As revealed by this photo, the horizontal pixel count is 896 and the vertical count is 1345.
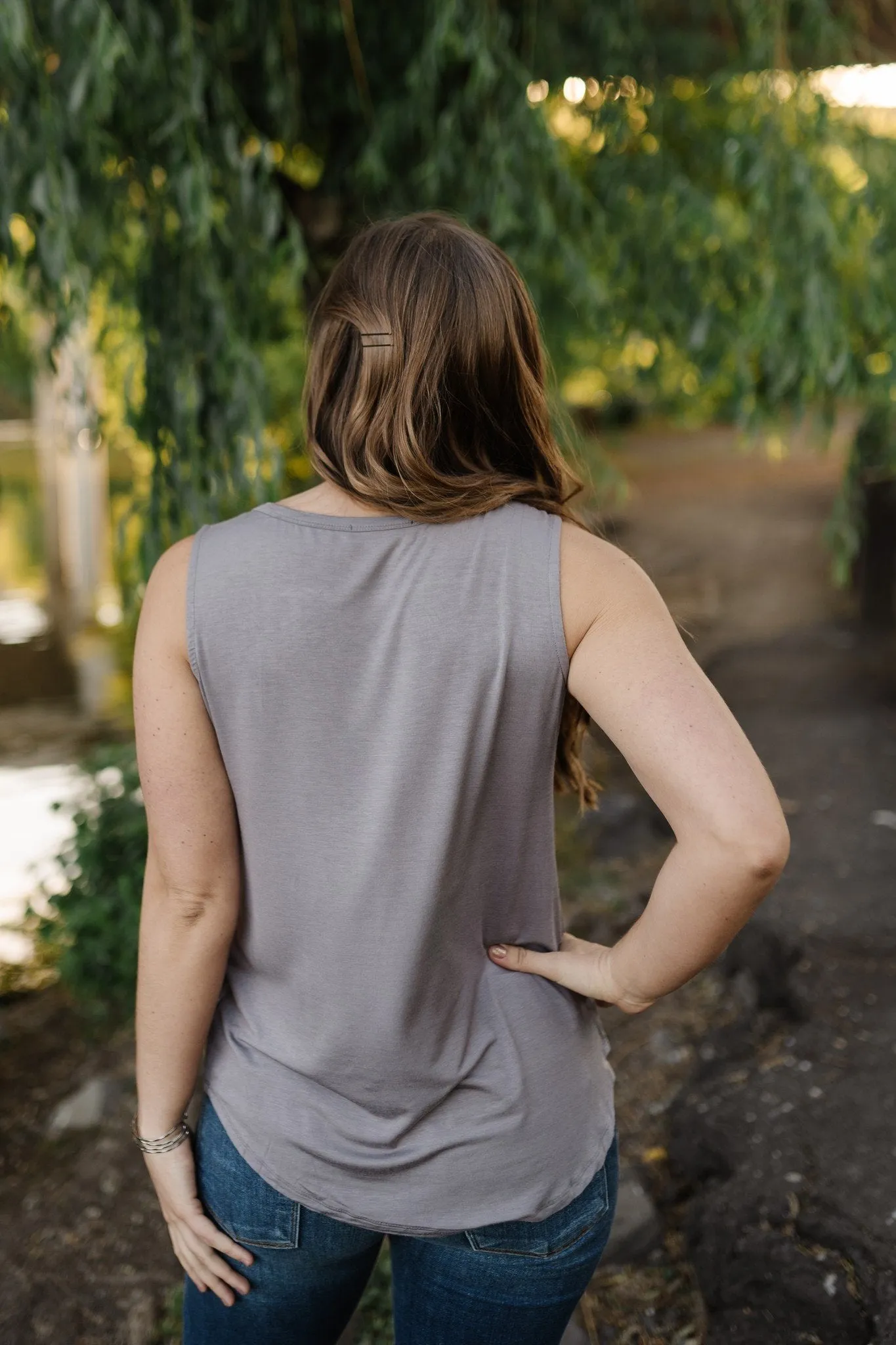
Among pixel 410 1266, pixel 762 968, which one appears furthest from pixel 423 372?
pixel 762 968

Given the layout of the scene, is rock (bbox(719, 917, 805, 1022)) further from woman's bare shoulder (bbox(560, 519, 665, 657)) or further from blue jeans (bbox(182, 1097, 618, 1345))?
woman's bare shoulder (bbox(560, 519, 665, 657))

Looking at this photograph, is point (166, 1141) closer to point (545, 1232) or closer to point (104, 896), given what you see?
point (545, 1232)

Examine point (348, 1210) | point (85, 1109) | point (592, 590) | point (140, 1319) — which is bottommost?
point (85, 1109)

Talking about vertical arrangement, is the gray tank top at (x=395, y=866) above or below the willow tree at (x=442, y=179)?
below

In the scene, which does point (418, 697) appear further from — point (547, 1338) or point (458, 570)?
point (547, 1338)

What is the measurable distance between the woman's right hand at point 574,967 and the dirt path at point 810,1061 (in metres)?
1.22

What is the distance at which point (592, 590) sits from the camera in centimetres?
104

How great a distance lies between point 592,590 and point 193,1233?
779mm

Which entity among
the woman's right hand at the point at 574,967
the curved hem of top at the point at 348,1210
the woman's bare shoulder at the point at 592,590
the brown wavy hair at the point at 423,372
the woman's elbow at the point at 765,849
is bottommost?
the curved hem of top at the point at 348,1210

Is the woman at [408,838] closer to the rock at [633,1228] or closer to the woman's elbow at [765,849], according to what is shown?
the woman's elbow at [765,849]

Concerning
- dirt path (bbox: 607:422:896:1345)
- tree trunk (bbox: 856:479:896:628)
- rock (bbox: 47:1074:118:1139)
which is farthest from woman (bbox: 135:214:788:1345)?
tree trunk (bbox: 856:479:896:628)

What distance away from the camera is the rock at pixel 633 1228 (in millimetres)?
2523

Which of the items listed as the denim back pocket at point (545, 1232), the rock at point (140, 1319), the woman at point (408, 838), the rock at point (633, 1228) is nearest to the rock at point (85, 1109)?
the rock at point (140, 1319)

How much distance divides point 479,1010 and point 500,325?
0.66 m
